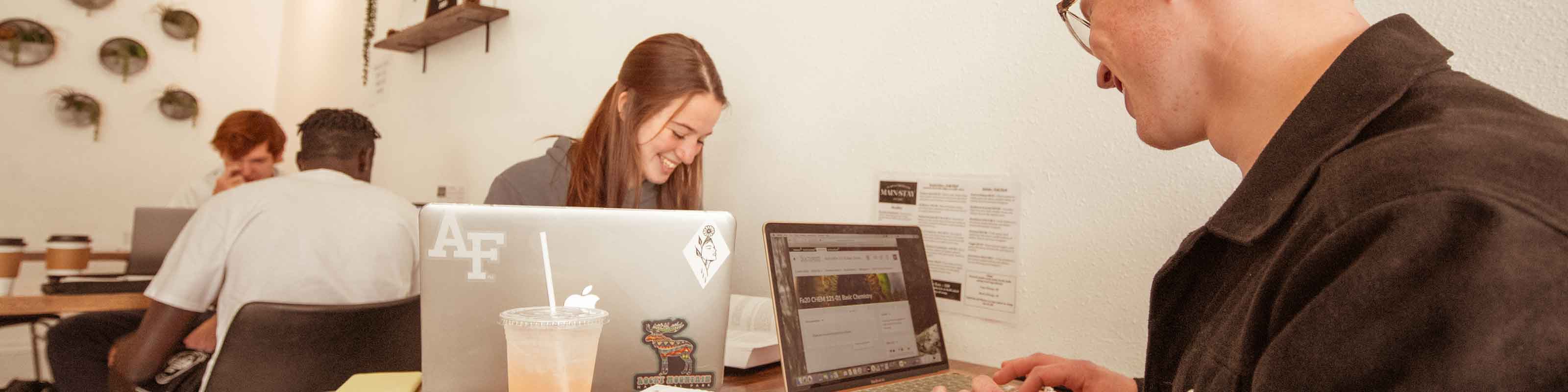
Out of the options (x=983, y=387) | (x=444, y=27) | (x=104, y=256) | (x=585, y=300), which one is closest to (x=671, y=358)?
(x=585, y=300)

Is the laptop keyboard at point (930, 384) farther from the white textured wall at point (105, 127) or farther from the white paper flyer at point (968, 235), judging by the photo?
the white textured wall at point (105, 127)

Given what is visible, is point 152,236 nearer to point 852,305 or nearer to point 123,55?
point 123,55

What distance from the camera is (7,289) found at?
209 cm

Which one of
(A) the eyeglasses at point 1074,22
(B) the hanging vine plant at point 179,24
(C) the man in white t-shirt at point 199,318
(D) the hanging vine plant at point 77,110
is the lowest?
(C) the man in white t-shirt at point 199,318

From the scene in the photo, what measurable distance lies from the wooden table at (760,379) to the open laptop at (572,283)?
11 centimetres

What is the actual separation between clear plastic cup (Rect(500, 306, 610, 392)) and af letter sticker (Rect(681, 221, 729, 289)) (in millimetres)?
140

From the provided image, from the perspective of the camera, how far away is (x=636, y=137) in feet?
5.79

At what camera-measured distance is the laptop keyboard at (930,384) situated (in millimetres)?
1019

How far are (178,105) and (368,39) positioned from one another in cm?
170

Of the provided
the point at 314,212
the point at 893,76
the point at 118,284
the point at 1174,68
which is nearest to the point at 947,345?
the point at 893,76

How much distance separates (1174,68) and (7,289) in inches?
111

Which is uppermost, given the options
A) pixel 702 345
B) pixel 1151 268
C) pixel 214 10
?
pixel 214 10

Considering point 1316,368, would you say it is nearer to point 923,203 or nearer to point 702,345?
point 702,345

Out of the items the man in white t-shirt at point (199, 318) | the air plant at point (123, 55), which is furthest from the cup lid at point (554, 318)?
the air plant at point (123, 55)
